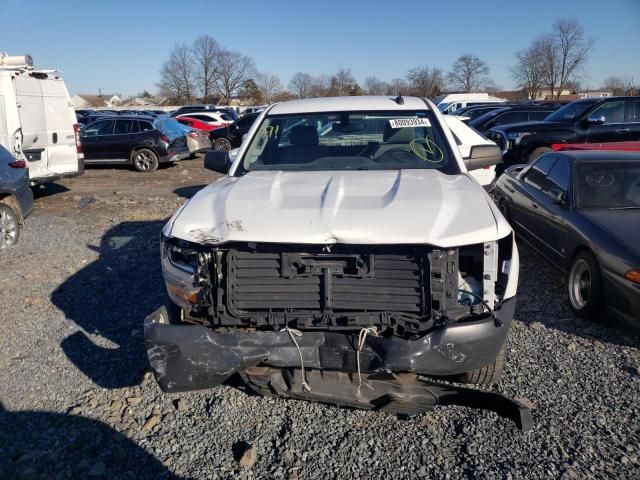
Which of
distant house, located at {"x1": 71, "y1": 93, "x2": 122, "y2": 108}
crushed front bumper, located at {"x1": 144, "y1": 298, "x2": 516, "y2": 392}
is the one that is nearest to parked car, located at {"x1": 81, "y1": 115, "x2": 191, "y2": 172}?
crushed front bumper, located at {"x1": 144, "y1": 298, "x2": 516, "y2": 392}

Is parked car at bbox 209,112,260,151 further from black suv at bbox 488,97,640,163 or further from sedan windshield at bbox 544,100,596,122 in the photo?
sedan windshield at bbox 544,100,596,122

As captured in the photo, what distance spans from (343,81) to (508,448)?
62.6 metres

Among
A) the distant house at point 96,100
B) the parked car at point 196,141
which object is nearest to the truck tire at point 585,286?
the parked car at point 196,141

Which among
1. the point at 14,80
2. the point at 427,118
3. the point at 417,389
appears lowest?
the point at 417,389

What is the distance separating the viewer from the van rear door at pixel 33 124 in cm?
885

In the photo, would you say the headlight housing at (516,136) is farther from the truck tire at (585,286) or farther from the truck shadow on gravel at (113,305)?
the truck shadow on gravel at (113,305)

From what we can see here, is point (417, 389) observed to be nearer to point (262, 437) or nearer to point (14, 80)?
point (262, 437)

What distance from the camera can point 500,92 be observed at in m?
74.9


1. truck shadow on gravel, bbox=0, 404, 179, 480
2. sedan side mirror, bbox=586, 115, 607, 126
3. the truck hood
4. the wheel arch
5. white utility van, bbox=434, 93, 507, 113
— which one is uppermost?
white utility van, bbox=434, 93, 507, 113

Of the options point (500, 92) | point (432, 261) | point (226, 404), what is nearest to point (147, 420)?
point (226, 404)

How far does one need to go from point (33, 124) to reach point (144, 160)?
5.71 meters

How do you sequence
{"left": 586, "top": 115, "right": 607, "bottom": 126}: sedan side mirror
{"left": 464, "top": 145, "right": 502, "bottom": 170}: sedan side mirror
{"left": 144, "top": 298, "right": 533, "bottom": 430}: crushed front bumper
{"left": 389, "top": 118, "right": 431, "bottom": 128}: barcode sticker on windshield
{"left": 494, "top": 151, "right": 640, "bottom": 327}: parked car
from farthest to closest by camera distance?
1. {"left": 586, "top": 115, "right": 607, "bottom": 126}: sedan side mirror
2. {"left": 464, "top": 145, "right": 502, "bottom": 170}: sedan side mirror
3. {"left": 389, "top": 118, "right": 431, "bottom": 128}: barcode sticker on windshield
4. {"left": 494, "top": 151, "right": 640, "bottom": 327}: parked car
5. {"left": 144, "top": 298, "right": 533, "bottom": 430}: crushed front bumper

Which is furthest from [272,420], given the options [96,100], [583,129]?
[96,100]

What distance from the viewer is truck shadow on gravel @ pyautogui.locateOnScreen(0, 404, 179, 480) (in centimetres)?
274
